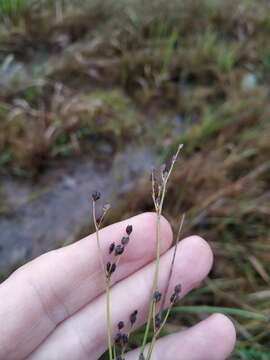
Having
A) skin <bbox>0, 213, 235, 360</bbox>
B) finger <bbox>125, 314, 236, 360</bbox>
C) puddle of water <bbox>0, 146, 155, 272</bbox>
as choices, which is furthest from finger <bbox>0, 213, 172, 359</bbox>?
puddle of water <bbox>0, 146, 155, 272</bbox>

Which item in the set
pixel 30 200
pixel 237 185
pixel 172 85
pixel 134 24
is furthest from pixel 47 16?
pixel 237 185

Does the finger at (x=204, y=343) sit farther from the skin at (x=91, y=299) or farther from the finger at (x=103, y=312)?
the finger at (x=103, y=312)

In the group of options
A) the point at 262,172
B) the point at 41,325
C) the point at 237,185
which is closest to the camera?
the point at 41,325

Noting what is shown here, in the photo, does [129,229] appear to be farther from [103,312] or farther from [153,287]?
[103,312]

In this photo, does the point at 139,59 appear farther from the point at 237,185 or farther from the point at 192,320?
the point at 192,320

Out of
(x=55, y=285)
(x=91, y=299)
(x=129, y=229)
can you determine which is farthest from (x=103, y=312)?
(x=129, y=229)

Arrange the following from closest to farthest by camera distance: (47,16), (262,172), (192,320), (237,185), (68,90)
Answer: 1. (192,320)
2. (237,185)
3. (262,172)
4. (68,90)
5. (47,16)

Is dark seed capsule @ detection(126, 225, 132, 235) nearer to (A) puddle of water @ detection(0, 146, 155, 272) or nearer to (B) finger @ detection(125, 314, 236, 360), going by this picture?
(B) finger @ detection(125, 314, 236, 360)
